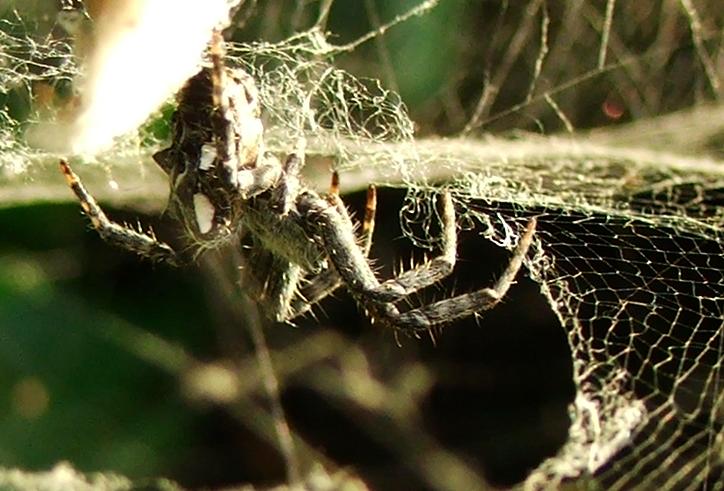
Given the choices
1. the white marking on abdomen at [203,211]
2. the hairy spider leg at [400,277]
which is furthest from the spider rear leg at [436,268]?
the white marking on abdomen at [203,211]

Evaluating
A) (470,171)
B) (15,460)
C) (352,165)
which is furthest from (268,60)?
(15,460)

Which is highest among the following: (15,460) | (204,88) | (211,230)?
(204,88)

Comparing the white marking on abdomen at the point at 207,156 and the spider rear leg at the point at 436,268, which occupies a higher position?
the white marking on abdomen at the point at 207,156

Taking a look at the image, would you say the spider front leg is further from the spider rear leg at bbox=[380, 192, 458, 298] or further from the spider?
the spider rear leg at bbox=[380, 192, 458, 298]

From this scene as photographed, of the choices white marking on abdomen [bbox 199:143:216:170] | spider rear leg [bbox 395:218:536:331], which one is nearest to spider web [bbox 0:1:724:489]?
spider rear leg [bbox 395:218:536:331]

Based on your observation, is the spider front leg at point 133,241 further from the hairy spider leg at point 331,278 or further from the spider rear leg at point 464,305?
the spider rear leg at point 464,305

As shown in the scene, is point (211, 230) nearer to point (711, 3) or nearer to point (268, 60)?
point (268, 60)
